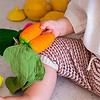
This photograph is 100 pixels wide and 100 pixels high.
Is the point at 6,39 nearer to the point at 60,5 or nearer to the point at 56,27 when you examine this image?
the point at 56,27

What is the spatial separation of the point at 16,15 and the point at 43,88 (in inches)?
15.4

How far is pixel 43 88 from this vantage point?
667mm

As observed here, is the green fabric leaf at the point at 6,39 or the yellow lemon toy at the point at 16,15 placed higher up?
the green fabric leaf at the point at 6,39

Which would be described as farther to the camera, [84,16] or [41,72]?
[84,16]

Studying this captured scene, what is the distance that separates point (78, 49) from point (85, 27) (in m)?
0.07

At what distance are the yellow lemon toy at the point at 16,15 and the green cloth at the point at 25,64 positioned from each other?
0.33 m

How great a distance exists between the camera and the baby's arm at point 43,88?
645mm

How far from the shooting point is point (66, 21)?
2.54 feet

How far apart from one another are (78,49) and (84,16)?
3.9 inches

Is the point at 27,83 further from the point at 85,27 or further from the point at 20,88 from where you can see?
the point at 85,27

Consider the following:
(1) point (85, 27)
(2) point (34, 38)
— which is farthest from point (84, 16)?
(2) point (34, 38)

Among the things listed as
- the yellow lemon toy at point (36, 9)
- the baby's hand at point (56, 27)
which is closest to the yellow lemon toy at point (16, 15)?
the yellow lemon toy at point (36, 9)

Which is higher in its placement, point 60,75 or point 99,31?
point 99,31

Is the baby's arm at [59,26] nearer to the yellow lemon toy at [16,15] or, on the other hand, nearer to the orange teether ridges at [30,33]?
the orange teether ridges at [30,33]
